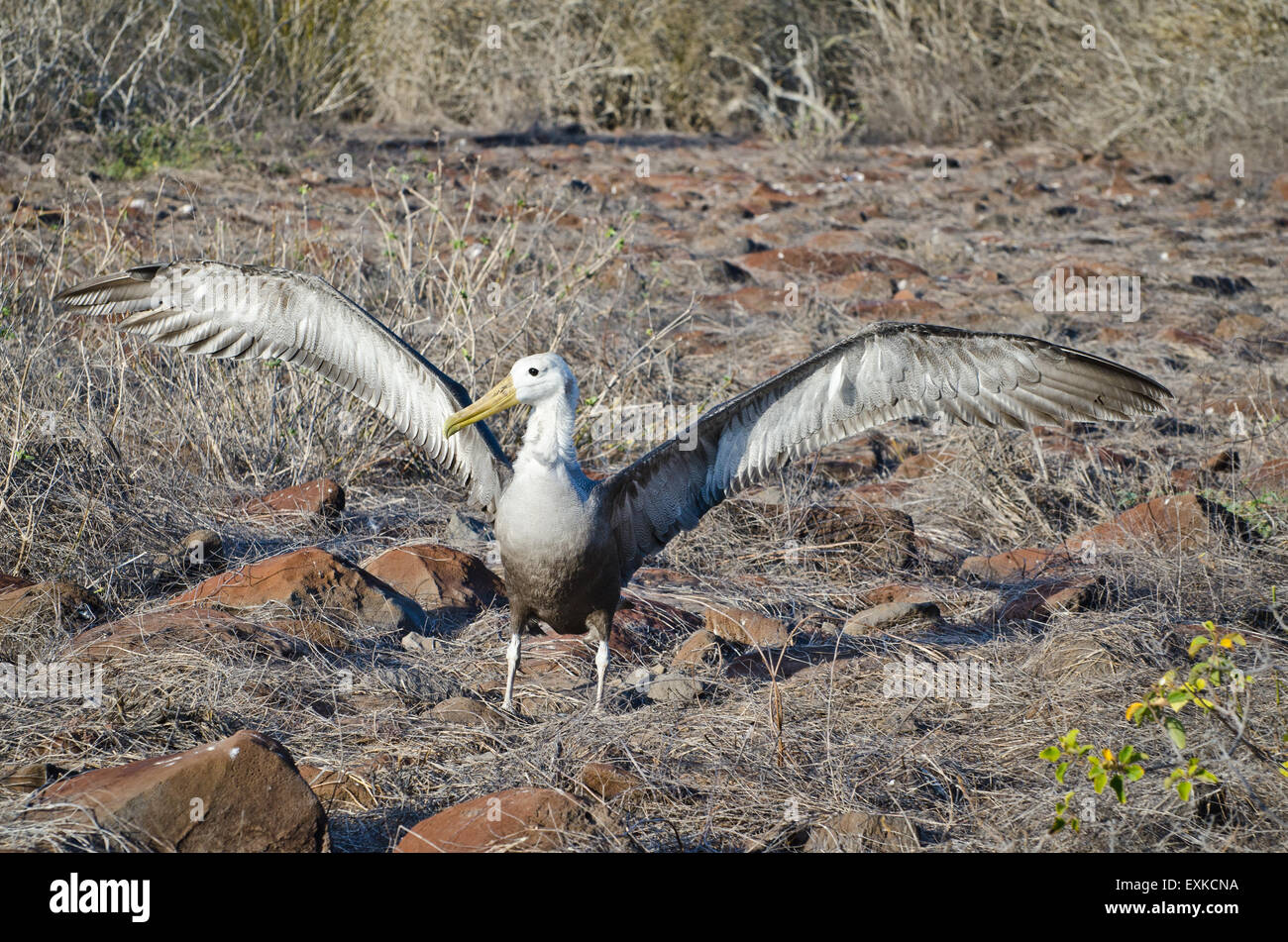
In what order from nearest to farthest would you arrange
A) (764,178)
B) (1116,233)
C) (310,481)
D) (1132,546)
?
(1132,546), (310,481), (1116,233), (764,178)

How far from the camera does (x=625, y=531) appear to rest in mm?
4203

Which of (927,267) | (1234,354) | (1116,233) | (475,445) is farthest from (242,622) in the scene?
(1116,233)

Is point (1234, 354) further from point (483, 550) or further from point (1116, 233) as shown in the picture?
point (483, 550)

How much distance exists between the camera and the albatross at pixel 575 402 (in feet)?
12.5

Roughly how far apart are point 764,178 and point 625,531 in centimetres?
903

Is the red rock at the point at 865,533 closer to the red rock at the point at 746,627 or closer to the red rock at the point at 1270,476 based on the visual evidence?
the red rock at the point at 746,627

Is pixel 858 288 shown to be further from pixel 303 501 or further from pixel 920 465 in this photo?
pixel 303 501
